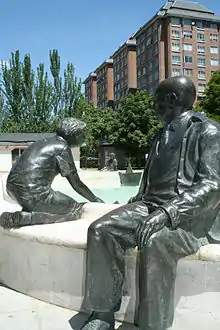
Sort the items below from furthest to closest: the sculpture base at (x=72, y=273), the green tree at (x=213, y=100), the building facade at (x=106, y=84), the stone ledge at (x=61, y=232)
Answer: the building facade at (x=106, y=84) < the green tree at (x=213, y=100) < the stone ledge at (x=61, y=232) < the sculpture base at (x=72, y=273)

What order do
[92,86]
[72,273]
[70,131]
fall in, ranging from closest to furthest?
1. [72,273]
2. [70,131]
3. [92,86]

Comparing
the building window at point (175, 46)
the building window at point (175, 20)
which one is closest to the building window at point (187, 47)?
the building window at point (175, 46)

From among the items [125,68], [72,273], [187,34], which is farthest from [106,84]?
[72,273]

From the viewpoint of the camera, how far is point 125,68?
217ft

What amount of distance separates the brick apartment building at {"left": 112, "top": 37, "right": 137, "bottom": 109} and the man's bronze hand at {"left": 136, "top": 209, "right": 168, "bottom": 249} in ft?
209

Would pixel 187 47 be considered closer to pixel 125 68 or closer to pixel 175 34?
pixel 175 34

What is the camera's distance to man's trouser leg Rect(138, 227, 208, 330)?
2.02 m

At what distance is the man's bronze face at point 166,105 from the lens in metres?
2.48

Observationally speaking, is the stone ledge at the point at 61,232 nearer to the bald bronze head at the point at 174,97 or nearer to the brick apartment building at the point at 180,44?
the bald bronze head at the point at 174,97

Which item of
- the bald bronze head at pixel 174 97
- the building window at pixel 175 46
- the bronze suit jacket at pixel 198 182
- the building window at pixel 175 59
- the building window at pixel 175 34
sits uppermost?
the building window at pixel 175 34

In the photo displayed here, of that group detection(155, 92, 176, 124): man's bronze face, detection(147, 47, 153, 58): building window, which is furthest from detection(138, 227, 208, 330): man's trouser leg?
detection(147, 47, 153, 58): building window

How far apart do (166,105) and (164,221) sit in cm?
89

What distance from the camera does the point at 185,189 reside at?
227 centimetres

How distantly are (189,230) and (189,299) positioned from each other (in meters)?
0.46
